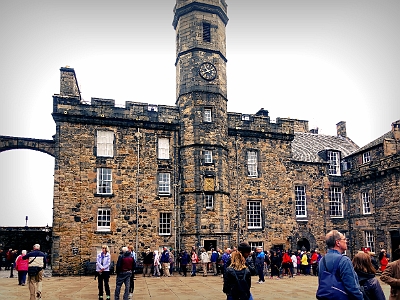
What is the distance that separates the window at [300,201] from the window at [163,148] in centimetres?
978

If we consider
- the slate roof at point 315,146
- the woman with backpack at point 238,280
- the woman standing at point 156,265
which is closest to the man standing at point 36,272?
the woman with backpack at point 238,280

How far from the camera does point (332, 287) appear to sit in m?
4.43

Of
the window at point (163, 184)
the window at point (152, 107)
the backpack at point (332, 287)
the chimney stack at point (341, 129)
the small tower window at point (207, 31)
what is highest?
the small tower window at point (207, 31)

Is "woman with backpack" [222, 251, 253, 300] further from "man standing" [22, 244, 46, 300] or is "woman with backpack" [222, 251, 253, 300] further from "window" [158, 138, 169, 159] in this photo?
"window" [158, 138, 169, 159]

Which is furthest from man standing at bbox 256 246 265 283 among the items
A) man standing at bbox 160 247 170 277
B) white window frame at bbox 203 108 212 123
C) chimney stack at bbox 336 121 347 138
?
chimney stack at bbox 336 121 347 138

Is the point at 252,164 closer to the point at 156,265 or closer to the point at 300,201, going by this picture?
the point at 300,201

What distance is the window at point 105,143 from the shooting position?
932 inches

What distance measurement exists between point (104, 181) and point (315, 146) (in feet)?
56.8

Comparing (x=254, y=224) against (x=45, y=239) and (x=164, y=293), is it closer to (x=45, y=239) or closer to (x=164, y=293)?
(x=164, y=293)

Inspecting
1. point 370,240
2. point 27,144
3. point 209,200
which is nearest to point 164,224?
point 209,200

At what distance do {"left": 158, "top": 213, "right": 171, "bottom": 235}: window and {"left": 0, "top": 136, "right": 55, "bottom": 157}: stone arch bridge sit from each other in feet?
24.9

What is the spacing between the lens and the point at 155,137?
24.8 meters

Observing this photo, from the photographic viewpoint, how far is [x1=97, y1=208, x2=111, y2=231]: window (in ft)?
74.9

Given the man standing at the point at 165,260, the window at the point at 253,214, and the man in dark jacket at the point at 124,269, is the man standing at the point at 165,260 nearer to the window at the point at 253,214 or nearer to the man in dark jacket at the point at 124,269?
the window at the point at 253,214
